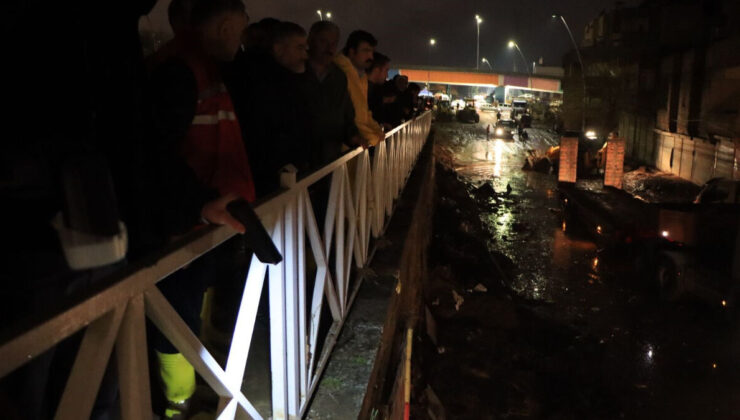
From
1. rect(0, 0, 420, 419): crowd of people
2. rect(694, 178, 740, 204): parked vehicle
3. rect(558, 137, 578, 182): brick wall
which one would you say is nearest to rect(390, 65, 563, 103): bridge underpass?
rect(558, 137, 578, 182): brick wall

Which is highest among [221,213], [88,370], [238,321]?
[221,213]

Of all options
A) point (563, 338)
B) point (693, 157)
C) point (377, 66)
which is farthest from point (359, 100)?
point (693, 157)

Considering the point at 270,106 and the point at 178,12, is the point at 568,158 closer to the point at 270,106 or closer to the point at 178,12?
the point at 270,106

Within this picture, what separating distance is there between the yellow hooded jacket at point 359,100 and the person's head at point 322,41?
15.4 inches

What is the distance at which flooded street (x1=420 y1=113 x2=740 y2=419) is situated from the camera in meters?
7.21

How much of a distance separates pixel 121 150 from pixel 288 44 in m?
2.05

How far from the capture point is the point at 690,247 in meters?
10.2

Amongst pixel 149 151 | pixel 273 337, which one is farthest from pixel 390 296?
pixel 149 151

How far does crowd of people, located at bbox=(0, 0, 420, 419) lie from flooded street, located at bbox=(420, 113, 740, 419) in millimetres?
5109

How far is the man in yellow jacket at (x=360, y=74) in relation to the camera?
15.6ft

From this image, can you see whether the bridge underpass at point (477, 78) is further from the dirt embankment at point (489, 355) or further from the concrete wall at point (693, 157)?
the dirt embankment at point (489, 355)

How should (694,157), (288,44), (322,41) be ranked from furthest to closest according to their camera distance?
1. (694,157)
2. (322,41)
3. (288,44)

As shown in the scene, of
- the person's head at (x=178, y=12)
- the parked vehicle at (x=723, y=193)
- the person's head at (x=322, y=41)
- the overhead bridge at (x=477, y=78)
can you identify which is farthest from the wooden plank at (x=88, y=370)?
the overhead bridge at (x=477, y=78)

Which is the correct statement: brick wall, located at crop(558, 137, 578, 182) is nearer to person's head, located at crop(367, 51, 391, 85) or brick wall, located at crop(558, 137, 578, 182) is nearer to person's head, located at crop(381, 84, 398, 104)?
person's head, located at crop(381, 84, 398, 104)
